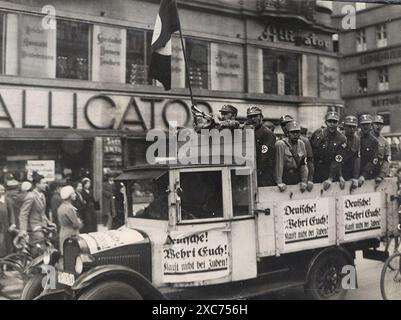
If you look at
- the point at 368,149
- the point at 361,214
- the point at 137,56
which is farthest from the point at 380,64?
the point at 137,56

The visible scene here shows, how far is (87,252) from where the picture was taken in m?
4.09

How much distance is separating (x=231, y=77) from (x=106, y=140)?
3.45 m

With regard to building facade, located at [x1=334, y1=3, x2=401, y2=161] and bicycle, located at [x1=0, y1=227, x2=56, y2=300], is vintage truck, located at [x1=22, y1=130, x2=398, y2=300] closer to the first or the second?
bicycle, located at [x1=0, y1=227, x2=56, y2=300]

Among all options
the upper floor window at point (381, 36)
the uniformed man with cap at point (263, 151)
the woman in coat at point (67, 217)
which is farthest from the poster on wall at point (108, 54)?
the uniformed man with cap at point (263, 151)

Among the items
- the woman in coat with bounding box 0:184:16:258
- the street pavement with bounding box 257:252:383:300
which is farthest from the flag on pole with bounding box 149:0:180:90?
the street pavement with bounding box 257:252:383:300

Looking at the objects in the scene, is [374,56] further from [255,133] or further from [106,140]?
[106,140]

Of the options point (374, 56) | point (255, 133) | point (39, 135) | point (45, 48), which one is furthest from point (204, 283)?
point (45, 48)

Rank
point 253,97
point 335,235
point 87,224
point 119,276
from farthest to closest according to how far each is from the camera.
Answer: point 253,97, point 87,224, point 335,235, point 119,276

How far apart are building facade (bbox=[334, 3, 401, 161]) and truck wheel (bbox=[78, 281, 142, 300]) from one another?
504 cm

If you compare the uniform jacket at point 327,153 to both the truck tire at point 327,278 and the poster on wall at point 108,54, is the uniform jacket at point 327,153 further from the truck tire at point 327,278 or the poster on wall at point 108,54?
the poster on wall at point 108,54

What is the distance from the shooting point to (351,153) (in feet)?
18.7

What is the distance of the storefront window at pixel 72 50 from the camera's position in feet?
31.8

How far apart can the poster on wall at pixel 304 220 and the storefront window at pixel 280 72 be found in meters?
7.16
